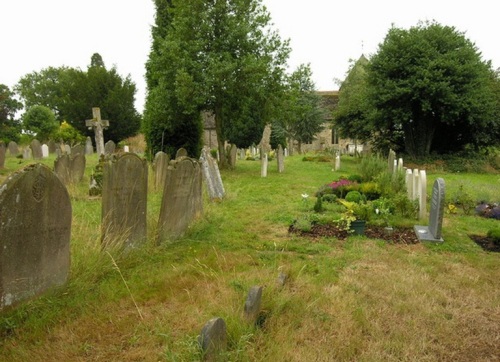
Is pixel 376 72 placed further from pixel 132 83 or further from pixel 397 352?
pixel 132 83

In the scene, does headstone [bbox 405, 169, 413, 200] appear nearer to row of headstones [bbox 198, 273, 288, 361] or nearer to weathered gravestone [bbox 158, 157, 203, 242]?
weathered gravestone [bbox 158, 157, 203, 242]

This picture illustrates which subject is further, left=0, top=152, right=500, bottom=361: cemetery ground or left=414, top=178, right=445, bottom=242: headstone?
left=414, top=178, right=445, bottom=242: headstone

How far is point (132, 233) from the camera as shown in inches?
207

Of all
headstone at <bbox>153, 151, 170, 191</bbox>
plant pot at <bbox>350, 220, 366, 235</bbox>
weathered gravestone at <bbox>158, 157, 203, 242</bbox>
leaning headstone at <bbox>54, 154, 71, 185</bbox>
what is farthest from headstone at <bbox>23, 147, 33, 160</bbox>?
plant pot at <bbox>350, 220, 366, 235</bbox>

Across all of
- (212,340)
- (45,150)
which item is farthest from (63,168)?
(45,150)

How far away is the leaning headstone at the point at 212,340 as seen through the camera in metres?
2.63

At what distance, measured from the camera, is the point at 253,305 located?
316cm

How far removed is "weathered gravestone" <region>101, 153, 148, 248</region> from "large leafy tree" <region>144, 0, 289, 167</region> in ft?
33.3

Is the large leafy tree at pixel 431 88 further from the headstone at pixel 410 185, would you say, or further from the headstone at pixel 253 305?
the headstone at pixel 253 305

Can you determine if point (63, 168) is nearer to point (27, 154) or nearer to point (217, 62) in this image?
point (217, 62)

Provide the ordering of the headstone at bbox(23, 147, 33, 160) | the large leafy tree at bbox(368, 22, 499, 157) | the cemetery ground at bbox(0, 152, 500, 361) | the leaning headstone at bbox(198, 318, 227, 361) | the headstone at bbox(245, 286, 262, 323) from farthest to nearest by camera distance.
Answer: the headstone at bbox(23, 147, 33, 160), the large leafy tree at bbox(368, 22, 499, 157), the headstone at bbox(245, 286, 262, 323), the cemetery ground at bbox(0, 152, 500, 361), the leaning headstone at bbox(198, 318, 227, 361)

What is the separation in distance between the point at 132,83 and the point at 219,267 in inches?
1442

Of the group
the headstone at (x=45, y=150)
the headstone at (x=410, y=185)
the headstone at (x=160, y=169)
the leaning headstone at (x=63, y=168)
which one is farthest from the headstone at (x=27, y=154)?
the headstone at (x=410, y=185)

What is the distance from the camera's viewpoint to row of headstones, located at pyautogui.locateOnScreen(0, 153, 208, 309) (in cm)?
344
